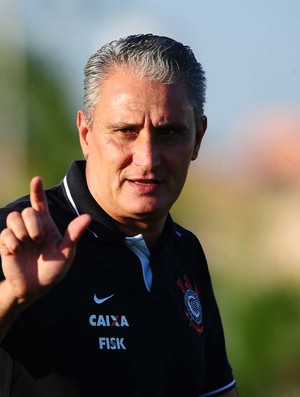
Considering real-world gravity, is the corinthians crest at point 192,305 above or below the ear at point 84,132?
below

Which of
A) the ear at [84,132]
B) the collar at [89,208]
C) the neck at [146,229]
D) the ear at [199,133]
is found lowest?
the neck at [146,229]

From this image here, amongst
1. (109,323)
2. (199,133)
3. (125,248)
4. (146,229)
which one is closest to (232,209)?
(199,133)

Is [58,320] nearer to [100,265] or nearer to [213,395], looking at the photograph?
[100,265]

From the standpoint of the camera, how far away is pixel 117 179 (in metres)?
2.62

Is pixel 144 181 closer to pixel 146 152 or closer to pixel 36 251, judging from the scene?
pixel 146 152

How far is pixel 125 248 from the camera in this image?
2.65 metres

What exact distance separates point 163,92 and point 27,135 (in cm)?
305

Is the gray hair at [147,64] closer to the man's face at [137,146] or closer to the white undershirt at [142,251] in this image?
the man's face at [137,146]

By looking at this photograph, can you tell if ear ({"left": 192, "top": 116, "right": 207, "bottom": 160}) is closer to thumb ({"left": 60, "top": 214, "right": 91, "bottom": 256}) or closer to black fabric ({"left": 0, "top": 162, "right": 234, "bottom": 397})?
black fabric ({"left": 0, "top": 162, "right": 234, "bottom": 397})

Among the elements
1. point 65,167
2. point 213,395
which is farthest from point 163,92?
point 65,167

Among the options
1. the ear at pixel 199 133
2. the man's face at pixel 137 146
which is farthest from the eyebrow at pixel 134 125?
the ear at pixel 199 133

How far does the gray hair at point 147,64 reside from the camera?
2.64 metres

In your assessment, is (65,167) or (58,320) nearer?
(58,320)

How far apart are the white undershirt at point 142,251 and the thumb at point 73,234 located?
2.03ft
